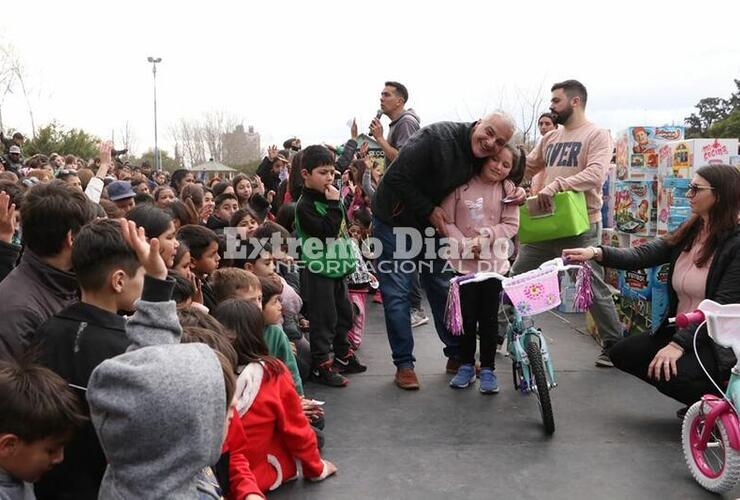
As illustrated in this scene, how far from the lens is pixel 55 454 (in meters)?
1.86

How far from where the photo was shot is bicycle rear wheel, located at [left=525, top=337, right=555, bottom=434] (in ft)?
12.3

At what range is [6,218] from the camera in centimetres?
284

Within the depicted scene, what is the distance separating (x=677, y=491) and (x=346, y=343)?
2576 mm

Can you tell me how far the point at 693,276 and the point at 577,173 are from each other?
1.56 meters

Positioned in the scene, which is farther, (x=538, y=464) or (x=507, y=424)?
(x=507, y=424)

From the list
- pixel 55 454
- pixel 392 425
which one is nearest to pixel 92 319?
pixel 55 454

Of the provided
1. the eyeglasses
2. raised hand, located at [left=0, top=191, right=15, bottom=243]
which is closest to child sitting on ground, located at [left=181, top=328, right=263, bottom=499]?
raised hand, located at [left=0, top=191, right=15, bottom=243]

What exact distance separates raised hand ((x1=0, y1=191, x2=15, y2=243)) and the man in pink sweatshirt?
3573 mm

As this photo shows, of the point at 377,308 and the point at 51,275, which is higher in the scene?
the point at 51,275

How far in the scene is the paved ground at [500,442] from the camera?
3.17m

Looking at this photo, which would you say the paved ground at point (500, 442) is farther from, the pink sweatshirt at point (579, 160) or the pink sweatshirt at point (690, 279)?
the pink sweatshirt at point (579, 160)

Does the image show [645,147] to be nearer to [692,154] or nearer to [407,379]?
[692,154]

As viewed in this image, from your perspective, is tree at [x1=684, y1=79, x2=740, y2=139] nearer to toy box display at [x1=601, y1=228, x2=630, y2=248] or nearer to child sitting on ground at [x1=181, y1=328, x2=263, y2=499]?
toy box display at [x1=601, y1=228, x2=630, y2=248]

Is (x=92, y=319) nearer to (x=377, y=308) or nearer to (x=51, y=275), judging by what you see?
(x=51, y=275)
